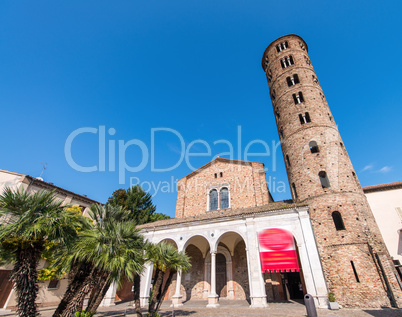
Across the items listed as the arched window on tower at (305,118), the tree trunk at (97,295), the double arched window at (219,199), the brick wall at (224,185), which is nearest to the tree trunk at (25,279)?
the tree trunk at (97,295)

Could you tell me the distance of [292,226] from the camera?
1384 cm

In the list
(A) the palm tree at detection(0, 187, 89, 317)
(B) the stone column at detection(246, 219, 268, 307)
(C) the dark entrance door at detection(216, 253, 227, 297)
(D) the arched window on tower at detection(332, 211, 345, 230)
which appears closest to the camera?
(A) the palm tree at detection(0, 187, 89, 317)

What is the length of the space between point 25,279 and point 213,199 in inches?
682

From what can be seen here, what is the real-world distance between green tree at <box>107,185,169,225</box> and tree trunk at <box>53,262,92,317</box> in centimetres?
2140

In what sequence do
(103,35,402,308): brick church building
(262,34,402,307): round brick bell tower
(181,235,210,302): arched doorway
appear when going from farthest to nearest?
(181,235,210,302): arched doorway < (103,35,402,308): brick church building < (262,34,402,307): round brick bell tower

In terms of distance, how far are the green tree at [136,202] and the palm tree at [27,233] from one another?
21962mm

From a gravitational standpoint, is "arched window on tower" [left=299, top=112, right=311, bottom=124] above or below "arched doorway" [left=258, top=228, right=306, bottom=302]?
above

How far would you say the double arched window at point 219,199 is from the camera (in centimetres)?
2102

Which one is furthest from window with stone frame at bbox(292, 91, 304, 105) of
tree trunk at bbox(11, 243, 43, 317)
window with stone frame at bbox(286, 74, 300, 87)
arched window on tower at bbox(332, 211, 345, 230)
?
tree trunk at bbox(11, 243, 43, 317)

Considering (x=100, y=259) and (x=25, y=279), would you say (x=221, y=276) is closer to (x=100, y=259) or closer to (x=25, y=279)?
(x=100, y=259)

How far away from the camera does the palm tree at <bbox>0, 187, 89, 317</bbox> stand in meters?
5.57

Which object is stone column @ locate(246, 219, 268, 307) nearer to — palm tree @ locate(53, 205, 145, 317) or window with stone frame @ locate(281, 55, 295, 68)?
palm tree @ locate(53, 205, 145, 317)

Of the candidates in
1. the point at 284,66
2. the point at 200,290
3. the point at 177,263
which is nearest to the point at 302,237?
the point at 177,263

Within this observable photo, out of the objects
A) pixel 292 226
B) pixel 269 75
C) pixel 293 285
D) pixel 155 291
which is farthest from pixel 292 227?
pixel 269 75
